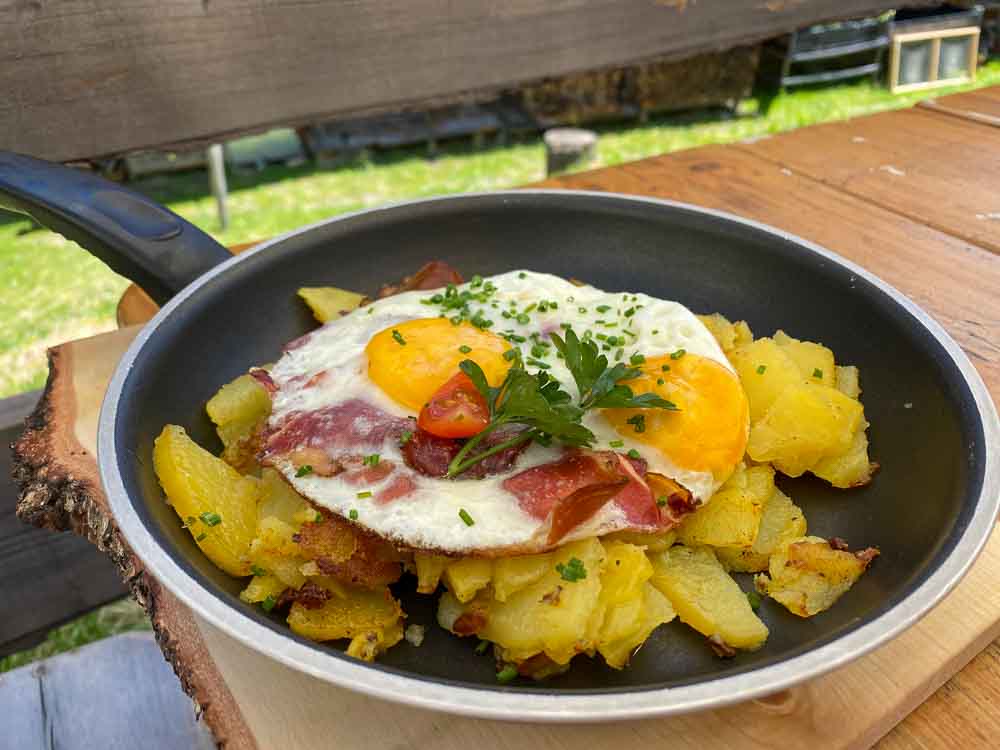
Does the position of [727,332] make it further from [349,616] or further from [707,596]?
[349,616]

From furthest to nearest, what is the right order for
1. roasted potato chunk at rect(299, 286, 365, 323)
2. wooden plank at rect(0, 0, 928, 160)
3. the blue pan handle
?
wooden plank at rect(0, 0, 928, 160) < roasted potato chunk at rect(299, 286, 365, 323) < the blue pan handle

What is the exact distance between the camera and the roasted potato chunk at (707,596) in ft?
4.13

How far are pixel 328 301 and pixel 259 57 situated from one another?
42.9 inches

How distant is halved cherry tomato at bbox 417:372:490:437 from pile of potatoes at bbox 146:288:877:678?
0.73ft

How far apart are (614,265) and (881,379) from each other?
0.73 metres

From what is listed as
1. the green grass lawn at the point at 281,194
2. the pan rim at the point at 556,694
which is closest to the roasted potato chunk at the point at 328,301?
the pan rim at the point at 556,694

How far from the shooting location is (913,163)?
117 inches

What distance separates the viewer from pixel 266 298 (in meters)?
1.91

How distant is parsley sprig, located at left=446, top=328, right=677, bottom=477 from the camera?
132 cm

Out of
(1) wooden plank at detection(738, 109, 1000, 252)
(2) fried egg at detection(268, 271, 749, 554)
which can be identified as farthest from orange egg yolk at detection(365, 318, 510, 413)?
(1) wooden plank at detection(738, 109, 1000, 252)

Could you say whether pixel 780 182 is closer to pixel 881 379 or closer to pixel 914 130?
pixel 914 130

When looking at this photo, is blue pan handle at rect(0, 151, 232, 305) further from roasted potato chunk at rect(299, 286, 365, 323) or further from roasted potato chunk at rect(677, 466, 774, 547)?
roasted potato chunk at rect(677, 466, 774, 547)

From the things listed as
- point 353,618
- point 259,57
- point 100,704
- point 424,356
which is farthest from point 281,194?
point 353,618

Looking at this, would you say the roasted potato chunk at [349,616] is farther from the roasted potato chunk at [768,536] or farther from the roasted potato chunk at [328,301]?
the roasted potato chunk at [328,301]
